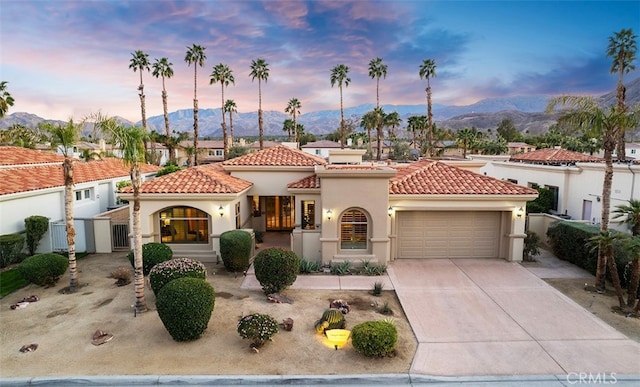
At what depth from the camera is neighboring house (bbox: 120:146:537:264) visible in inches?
593

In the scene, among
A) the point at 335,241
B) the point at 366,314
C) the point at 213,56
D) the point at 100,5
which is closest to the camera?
the point at 366,314

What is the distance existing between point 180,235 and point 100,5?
45.7ft

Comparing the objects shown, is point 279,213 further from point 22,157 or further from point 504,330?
point 22,157

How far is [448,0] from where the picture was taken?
725 inches

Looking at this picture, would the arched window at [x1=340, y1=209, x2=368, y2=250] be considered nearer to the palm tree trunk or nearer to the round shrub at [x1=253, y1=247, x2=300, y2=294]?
the round shrub at [x1=253, y1=247, x2=300, y2=294]

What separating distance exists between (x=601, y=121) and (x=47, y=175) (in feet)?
85.9

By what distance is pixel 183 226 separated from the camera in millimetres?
16547

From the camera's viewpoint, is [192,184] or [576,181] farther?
[576,181]

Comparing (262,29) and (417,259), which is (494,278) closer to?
(417,259)

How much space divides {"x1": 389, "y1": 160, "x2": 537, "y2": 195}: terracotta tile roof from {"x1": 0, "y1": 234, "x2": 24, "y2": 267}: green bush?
16.5m

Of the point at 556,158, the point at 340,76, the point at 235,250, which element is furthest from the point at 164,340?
the point at 340,76

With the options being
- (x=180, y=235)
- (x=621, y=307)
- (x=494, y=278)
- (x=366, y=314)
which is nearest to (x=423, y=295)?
(x=366, y=314)

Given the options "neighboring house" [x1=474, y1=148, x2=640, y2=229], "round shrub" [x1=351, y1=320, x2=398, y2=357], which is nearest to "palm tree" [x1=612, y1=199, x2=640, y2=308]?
"neighboring house" [x1=474, y1=148, x2=640, y2=229]

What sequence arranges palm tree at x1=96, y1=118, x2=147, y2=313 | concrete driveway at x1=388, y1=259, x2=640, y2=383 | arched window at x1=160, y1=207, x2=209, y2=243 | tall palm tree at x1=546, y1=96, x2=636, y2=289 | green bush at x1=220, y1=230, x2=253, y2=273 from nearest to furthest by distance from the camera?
concrete driveway at x1=388, y1=259, x2=640, y2=383 < palm tree at x1=96, y1=118, x2=147, y2=313 < tall palm tree at x1=546, y1=96, x2=636, y2=289 < green bush at x1=220, y1=230, x2=253, y2=273 < arched window at x1=160, y1=207, x2=209, y2=243
